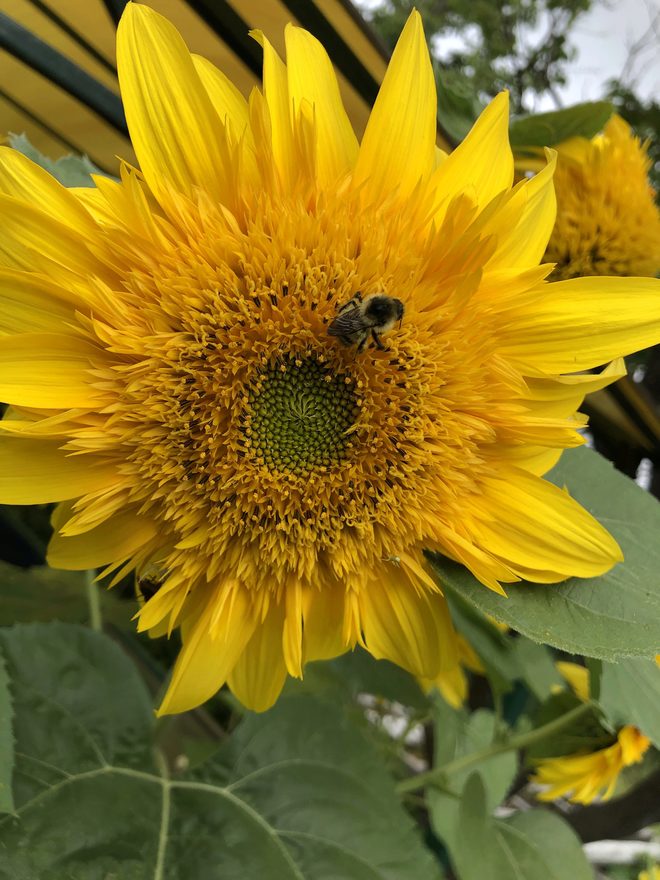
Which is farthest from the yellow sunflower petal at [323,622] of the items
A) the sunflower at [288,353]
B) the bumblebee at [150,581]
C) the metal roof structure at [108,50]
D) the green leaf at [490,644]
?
the metal roof structure at [108,50]

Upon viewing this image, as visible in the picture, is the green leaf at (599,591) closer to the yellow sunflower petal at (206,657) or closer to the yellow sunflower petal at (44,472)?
the yellow sunflower petal at (206,657)

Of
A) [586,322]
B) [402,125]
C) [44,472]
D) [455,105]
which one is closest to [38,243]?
[44,472]

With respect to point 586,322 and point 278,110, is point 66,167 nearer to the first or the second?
point 278,110

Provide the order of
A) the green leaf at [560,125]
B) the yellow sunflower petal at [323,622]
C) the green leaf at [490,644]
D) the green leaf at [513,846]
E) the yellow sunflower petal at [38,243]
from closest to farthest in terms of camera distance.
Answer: the yellow sunflower petal at [38,243] < the yellow sunflower petal at [323,622] < the green leaf at [560,125] < the green leaf at [513,846] < the green leaf at [490,644]

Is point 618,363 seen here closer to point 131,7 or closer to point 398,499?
point 398,499

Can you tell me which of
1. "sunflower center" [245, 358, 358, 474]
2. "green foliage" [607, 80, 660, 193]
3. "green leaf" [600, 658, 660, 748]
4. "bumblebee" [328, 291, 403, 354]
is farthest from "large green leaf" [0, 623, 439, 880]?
"green foliage" [607, 80, 660, 193]

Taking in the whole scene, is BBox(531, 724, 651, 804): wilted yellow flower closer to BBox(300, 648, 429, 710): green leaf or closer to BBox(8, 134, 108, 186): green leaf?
BBox(300, 648, 429, 710): green leaf

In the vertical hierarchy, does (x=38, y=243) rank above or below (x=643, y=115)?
below

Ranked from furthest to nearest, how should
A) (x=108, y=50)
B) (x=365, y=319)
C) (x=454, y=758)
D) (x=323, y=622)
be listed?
1. (x=454, y=758)
2. (x=108, y=50)
3. (x=323, y=622)
4. (x=365, y=319)
